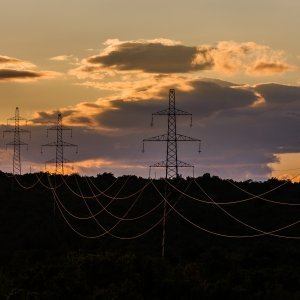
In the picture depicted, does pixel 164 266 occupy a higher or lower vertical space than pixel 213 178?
lower

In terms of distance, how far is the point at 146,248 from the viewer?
243 feet

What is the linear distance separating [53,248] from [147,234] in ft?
42.4

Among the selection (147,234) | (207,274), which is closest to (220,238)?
(147,234)

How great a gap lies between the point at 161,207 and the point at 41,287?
2396 inches

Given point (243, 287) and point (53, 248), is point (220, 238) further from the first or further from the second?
point (243, 287)

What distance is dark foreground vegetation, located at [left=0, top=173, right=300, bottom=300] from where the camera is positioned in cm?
4897

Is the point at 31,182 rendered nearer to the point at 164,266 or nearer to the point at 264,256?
the point at 264,256

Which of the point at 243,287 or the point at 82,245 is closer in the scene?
the point at 243,287

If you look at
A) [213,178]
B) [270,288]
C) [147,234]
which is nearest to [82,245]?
[147,234]

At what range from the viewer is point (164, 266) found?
53.4 m

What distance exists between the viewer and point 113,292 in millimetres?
45844

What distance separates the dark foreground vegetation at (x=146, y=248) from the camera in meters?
49.0

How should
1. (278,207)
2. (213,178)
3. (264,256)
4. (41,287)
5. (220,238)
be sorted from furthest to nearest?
1. (213,178)
2. (278,207)
3. (220,238)
4. (264,256)
5. (41,287)

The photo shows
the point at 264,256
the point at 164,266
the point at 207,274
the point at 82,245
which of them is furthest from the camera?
the point at 82,245
